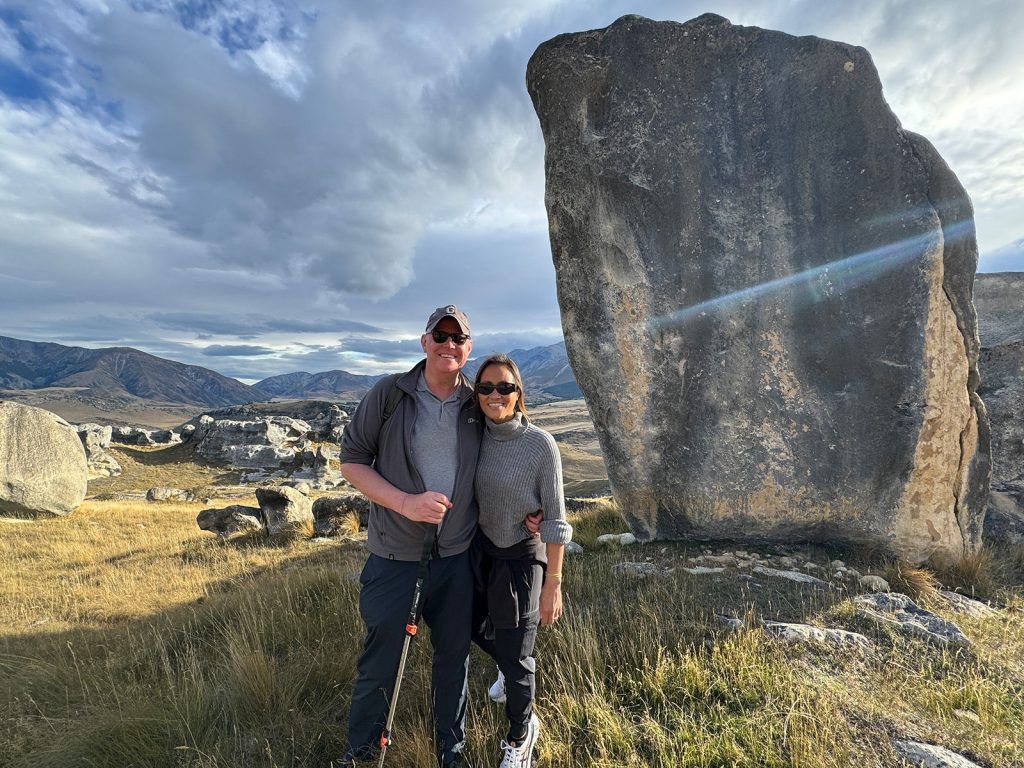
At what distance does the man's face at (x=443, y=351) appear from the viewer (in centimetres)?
308

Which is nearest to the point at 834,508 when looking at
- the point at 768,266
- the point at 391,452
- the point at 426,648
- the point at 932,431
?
the point at 932,431

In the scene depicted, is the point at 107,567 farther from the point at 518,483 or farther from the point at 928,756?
the point at 928,756

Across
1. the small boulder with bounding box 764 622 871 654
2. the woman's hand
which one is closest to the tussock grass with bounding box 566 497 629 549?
the small boulder with bounding box 764 622 871 654

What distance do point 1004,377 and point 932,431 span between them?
4101mm

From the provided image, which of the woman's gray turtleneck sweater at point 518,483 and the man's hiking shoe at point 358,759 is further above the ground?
the woman's gray turtleneck sweater at point 518,483

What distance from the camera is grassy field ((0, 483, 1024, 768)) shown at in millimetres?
2959

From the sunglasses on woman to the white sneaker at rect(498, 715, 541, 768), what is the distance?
1958 mm

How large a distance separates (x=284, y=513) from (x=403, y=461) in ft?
34.9

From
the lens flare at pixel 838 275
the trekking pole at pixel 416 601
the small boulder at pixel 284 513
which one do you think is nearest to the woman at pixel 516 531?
the trekking pole at pixel 416 601

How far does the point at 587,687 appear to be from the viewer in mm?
3537

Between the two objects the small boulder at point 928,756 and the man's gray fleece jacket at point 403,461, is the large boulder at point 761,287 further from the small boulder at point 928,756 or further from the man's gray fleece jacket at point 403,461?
the man's gray fleece jacket at point 403,461

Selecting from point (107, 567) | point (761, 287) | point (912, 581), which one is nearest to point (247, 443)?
point (107, 567)

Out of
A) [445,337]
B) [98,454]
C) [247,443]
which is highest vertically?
[445,337]

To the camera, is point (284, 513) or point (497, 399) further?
point (284, 513)
